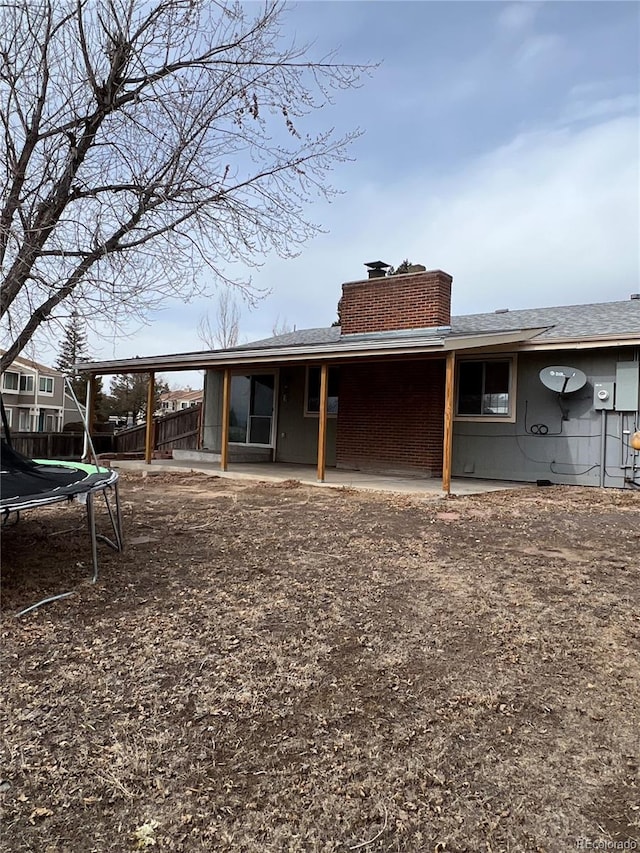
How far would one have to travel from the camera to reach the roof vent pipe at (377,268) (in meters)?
12.5

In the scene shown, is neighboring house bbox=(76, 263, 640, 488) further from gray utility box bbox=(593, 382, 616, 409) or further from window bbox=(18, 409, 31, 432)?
window bbox=(18, 409, 31, 432)

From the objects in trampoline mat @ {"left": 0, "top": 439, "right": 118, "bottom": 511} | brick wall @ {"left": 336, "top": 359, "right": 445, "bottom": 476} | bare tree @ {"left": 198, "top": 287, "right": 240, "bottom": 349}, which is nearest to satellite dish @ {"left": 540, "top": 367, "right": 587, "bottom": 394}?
brick wall @ {"left": 336, "top": 359, "right": 445, "bottom": 476}

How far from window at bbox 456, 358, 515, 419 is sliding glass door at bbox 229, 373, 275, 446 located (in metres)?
4.67

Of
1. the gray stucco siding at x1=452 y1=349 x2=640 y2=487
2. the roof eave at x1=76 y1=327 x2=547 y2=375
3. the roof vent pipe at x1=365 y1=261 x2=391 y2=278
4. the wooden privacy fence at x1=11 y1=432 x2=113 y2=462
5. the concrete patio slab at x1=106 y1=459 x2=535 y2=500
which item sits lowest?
the concrete patio slab at x1=106 y1=459 x2=535 y2=500

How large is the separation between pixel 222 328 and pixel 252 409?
58.9 feet

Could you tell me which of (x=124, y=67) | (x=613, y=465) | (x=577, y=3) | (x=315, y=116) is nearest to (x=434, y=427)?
(x=613, y=465)

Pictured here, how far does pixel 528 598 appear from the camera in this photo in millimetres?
3879

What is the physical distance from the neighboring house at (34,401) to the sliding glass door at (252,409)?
2975cm

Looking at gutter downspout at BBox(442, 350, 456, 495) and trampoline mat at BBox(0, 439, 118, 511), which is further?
gutter downspout at BBox(442, 350, 456, 495)

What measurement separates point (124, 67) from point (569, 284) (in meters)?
18.3

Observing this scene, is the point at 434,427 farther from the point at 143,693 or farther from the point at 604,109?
the point at 143,693

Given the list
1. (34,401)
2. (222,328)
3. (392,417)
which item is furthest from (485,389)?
(34,401)

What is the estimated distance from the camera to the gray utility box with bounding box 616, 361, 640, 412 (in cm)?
912

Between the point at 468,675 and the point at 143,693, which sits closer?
the point at 143,693
